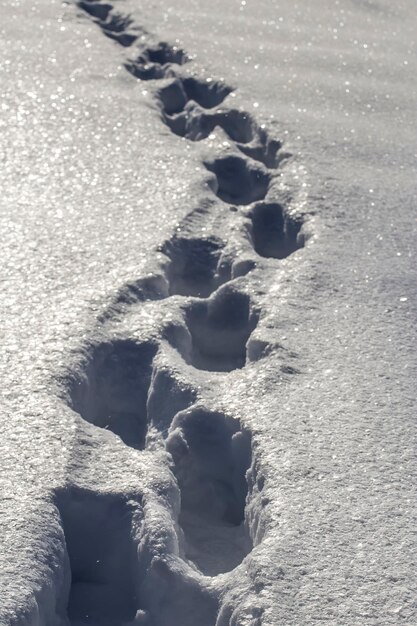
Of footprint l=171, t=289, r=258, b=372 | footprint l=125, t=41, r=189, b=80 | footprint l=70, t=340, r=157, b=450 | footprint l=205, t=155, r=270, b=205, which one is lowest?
footprint l=70, t=340, r=157, b=450

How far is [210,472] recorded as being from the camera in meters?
1.38

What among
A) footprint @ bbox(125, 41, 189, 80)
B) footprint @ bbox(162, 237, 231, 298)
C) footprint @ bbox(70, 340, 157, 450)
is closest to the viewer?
footprint @ bbox(70, 340, 157, 450)

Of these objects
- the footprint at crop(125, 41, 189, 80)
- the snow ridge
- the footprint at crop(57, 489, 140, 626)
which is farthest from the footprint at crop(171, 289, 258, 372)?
the footprint at crop(125, 41, 189, 80)

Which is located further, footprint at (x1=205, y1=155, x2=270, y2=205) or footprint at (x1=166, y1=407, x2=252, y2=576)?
footprint at (x1=205, y1=155, x2=270, y2=205)

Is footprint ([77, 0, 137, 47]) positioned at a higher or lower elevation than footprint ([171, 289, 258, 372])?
higher

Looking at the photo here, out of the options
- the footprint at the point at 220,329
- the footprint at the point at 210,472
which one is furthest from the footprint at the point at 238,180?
the footprint at the point at 210,472

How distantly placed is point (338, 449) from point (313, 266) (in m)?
0.43

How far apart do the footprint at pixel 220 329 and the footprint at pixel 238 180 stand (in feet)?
1.19

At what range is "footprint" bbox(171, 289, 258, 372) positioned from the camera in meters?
1.58

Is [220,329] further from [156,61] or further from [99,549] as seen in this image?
[156,61]

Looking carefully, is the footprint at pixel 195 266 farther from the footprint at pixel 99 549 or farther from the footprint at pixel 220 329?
the footprint at pixel 99 549

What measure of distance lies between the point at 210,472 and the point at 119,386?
19 cm

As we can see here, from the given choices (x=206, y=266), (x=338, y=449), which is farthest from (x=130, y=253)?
(x=338, y=449)

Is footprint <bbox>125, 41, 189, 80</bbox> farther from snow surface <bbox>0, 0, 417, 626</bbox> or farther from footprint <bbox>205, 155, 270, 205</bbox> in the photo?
footprint <bbox>205, 155, 270, 205</bbox>
